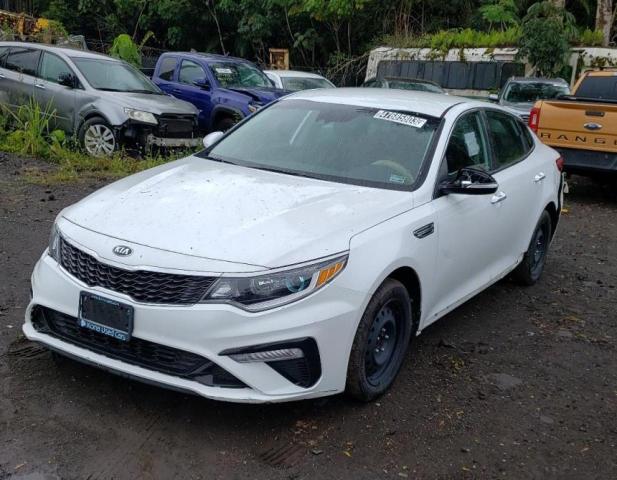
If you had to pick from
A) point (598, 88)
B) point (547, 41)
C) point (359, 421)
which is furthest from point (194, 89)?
point (547, 41)

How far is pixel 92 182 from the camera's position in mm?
8836

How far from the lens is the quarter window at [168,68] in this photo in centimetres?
1341

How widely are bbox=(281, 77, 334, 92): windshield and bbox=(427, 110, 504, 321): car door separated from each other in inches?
393

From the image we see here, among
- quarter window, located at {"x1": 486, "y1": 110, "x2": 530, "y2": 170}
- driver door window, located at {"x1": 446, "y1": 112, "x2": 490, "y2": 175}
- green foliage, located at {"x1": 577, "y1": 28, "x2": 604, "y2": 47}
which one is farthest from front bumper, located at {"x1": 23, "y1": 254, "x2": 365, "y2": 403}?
green foliage, located at {"x1": 577, "y1": 28, "x2": 604, "y2": 47}

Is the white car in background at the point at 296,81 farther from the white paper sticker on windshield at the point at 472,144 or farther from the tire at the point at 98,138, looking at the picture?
the white paper sticker on windshield at the point at 472,144

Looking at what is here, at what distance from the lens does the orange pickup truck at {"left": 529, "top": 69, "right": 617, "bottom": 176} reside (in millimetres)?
9156

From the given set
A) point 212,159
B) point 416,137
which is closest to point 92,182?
point 212,159

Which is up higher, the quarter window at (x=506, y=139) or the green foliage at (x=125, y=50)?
the quarter window at (x=506, y=139)

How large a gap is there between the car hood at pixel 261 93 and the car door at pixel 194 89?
510 millimetres

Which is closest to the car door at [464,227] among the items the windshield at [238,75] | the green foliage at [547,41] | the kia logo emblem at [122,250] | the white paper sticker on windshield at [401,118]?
the white paper sticker on windshield at [401,118]

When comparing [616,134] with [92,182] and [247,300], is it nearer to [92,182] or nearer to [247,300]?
[92,182]

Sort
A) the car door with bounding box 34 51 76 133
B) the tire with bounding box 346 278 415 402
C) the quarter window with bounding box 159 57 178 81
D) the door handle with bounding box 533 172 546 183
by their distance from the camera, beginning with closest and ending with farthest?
1. the tire with bounding box 346 278 415 402
2. the door handle with bounding box 533 172 546 183
3. the car door with bounding box 34 51 76 133
4. the quarter window with bounding box 159 57 178 81

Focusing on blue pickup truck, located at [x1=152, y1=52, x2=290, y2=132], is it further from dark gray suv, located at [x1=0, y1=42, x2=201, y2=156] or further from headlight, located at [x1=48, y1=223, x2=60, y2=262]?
headlight, located at [x1=48, y1=223, x2=60, y2=262]

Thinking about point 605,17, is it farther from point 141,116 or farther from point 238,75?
point 141,116
